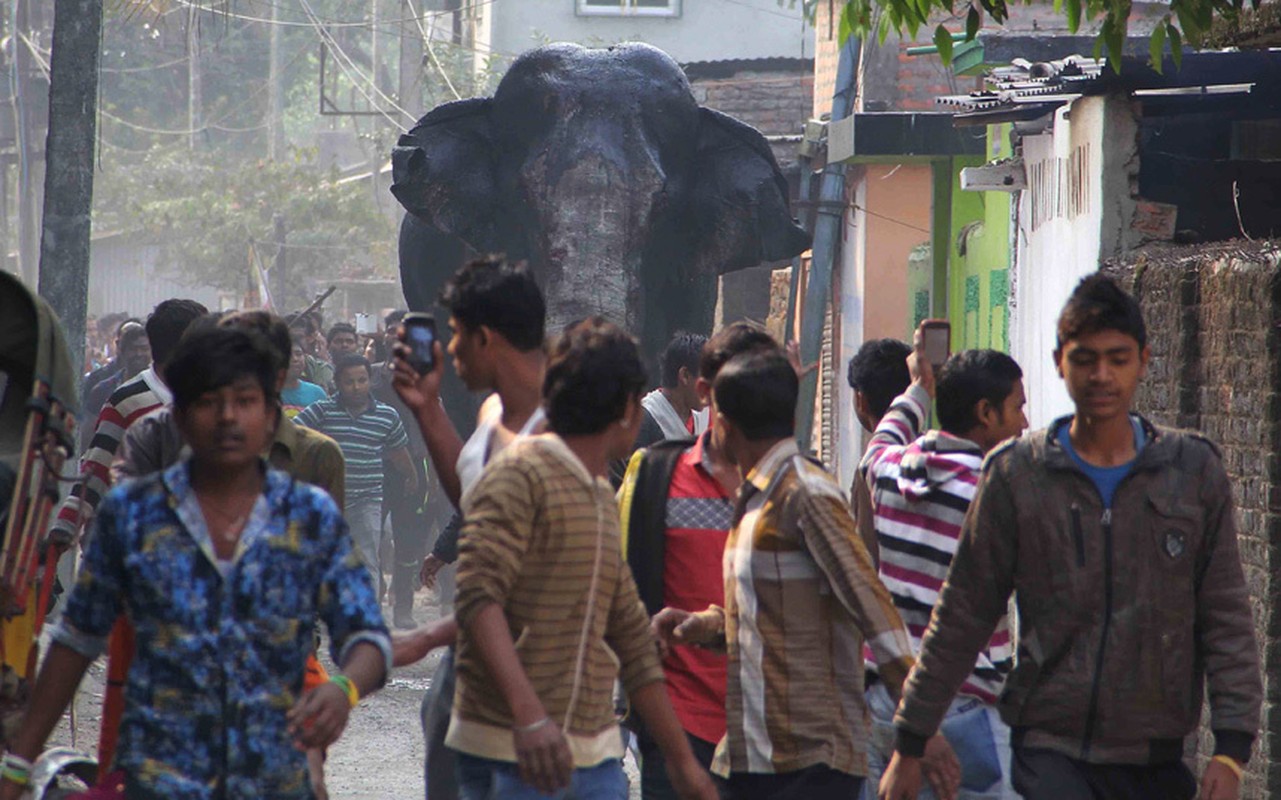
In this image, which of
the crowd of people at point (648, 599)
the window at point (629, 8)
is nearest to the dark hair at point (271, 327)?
the crowd of people at point (648, 599)

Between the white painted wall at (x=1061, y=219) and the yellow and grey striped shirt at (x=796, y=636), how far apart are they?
4209mm

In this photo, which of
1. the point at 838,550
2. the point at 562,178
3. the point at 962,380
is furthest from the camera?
the point at 562,178

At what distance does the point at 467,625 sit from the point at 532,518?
251 mm

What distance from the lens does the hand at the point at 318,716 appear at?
12.9ft

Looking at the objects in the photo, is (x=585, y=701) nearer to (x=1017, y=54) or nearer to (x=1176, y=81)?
(x=1176, y=81)

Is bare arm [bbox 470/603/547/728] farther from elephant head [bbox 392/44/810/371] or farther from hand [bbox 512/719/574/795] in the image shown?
elephant head [bbox 392/44/810/371]

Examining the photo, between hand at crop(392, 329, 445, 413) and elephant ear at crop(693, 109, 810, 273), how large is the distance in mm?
7873

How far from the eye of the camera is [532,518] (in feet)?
14.2

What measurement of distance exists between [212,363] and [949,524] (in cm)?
227

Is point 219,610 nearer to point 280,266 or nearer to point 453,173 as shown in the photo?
point 453,173

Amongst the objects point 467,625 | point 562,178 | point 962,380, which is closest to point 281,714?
point 467,625

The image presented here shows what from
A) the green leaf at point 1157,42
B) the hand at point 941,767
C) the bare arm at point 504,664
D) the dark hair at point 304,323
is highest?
the green leaf at point 1157,42

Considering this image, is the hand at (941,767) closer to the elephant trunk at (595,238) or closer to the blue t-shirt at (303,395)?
the elephant trunk at (595,238)

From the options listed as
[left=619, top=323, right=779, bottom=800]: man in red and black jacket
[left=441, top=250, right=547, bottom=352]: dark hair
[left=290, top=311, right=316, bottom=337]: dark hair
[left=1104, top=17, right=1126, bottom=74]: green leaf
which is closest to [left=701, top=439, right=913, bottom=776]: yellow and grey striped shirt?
[left=619, top=323, right=779, bottom=800]: man in red and black jacket
